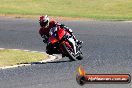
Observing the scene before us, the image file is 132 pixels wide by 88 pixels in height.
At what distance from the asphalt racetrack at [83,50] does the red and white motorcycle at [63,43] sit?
12.0 inches

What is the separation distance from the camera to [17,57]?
72.2 ft

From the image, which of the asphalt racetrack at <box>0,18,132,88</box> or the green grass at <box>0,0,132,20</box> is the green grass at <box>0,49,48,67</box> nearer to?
the asphalt racetrack at <box>0,18,132,88</box>

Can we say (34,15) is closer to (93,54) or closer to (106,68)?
(93,54)

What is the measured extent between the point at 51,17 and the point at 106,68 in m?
26.7

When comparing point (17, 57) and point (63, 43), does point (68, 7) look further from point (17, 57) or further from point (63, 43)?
point (63, 43)

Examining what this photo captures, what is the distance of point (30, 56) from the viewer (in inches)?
→ 883

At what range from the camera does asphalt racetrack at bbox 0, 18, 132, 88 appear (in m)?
16.2

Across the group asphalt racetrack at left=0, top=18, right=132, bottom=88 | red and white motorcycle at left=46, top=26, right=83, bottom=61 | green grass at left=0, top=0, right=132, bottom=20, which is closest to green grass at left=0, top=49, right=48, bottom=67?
red and white motorcycle at left=46, top=26, right=83, bottom=61

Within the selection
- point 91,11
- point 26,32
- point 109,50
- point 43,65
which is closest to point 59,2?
point 91,11

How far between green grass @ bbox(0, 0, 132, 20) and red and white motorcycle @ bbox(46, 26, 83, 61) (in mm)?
27710

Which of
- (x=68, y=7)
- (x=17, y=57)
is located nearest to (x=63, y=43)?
(x=17, y=57)

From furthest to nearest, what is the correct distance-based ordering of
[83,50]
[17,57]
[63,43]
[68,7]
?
[68,7]
[83,50]
[17,57]
[63,43]

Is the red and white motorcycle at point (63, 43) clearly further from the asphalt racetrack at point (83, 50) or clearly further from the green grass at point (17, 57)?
the green grass at point (17, 57)

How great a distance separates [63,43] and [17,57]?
6.89 ft
